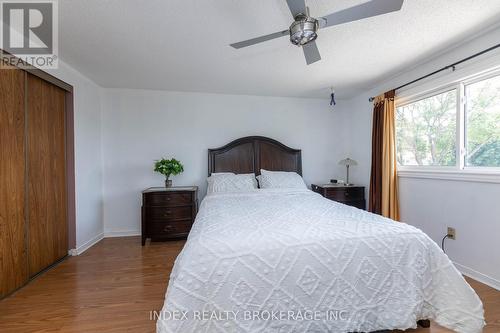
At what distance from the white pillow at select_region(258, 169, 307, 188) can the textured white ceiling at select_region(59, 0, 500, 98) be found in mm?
1295

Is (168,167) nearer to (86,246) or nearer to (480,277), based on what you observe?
(86,246)

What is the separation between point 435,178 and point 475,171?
380 millimetres

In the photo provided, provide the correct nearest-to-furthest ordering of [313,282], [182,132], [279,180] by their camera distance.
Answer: [313,282] < [279,180] < [182,132]

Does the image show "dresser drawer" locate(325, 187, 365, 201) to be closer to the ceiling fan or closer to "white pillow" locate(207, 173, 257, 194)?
"white pillow" locate(207, 173, 257, 194)

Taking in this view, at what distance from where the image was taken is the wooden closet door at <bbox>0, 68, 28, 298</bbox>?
181 cm

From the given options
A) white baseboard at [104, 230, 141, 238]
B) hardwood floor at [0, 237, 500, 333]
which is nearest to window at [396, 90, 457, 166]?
hardwood floor at [0, 237, 500, 333]

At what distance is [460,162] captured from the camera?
228 cm

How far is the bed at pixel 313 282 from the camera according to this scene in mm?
1146

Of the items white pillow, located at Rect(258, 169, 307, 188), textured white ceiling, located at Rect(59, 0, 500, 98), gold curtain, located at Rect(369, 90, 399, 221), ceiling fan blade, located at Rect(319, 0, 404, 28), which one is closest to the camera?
ceiling fan blade, located at Rect(319, 0, 404, 28)

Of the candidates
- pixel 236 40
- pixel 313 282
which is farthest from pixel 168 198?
pixel 313 282

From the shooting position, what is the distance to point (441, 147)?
100 inches

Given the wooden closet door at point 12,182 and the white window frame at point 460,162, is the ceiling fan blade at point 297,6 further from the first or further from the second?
the wooden closet door at point 12,182

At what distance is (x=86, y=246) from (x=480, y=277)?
4.27m

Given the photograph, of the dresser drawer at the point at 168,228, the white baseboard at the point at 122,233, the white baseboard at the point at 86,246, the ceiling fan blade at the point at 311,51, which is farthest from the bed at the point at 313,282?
the white baseboard at the point at 122,233
